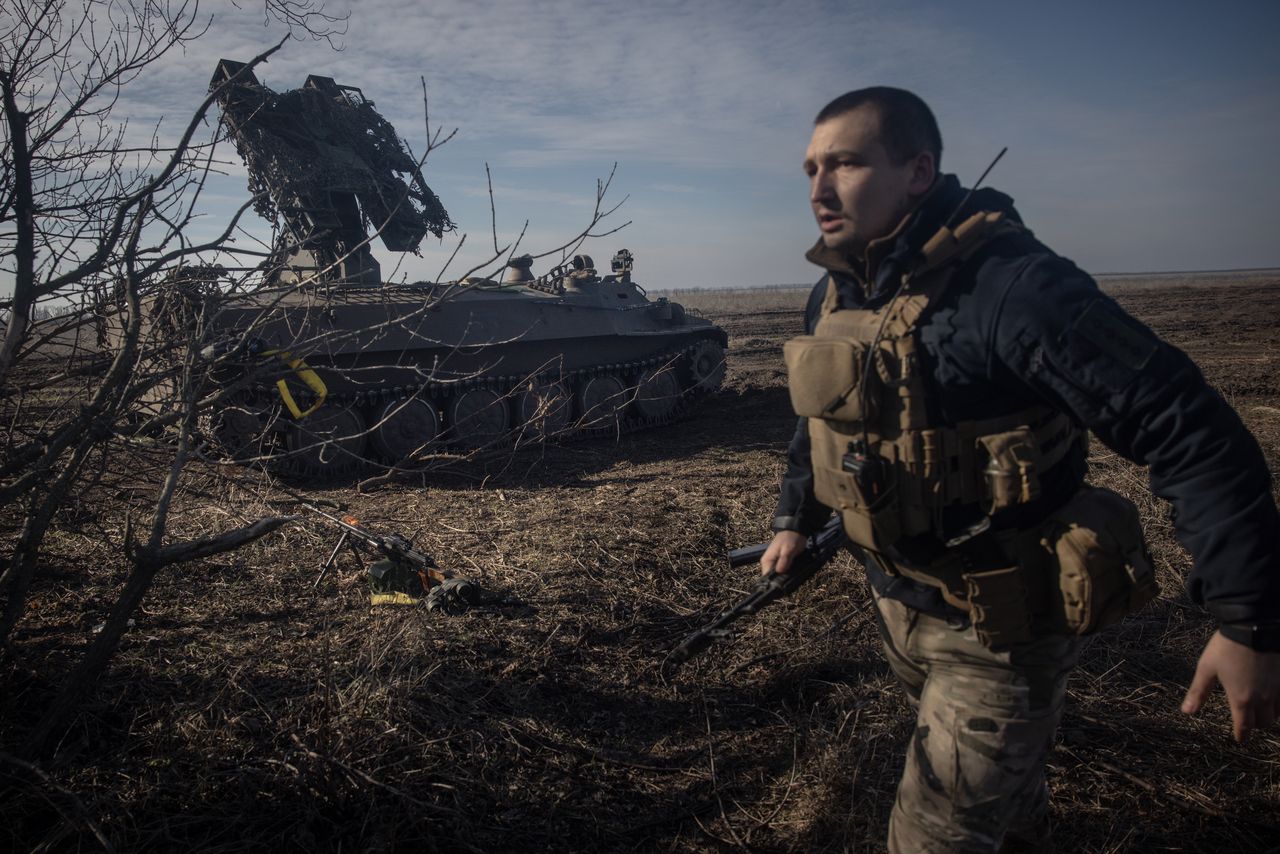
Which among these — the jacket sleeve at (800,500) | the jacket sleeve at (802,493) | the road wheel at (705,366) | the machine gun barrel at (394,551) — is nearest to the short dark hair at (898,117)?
the jacket sleeve at (802,493)

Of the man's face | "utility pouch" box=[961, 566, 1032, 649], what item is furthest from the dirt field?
the man's face

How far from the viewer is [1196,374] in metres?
1.44

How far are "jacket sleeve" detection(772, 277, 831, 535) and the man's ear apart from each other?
45cm

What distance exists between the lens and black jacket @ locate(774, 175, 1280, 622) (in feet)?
4.51

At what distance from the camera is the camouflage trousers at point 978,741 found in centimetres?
169

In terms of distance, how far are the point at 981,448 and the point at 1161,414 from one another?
0.33m

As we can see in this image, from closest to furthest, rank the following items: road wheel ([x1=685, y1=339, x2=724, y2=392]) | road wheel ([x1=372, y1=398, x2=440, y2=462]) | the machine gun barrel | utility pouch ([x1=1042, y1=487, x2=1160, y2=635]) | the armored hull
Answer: utility pouch ([x1=1042, y1=487, x2=1160, y2=635])
the machine gun barrel
the armored hull
road wheel ([x1=372, y1=398, x2=440, y2=462])
road wheel ([x1=685, y1=339, x2=724, y2=392])

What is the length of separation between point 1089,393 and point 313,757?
7.84 feet

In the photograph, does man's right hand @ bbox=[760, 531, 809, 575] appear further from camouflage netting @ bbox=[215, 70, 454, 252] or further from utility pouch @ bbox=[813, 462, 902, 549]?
camouflage netting @ bbox=[215, 70, 454, 252]

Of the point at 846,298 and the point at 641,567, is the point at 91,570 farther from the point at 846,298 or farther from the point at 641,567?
the point at 846,298

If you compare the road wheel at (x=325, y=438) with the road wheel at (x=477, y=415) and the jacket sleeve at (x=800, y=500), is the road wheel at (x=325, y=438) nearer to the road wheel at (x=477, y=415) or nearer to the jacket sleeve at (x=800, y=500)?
the road wheel at (x=477, y=415)

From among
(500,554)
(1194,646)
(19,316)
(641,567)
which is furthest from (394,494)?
(1194,646)

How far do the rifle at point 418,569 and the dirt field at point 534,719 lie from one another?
0.36 ft

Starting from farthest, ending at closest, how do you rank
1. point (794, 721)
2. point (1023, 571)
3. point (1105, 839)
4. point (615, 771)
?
point (794, 721) < point (615, 771) < point (1105, 839) < point (1023, 571)
